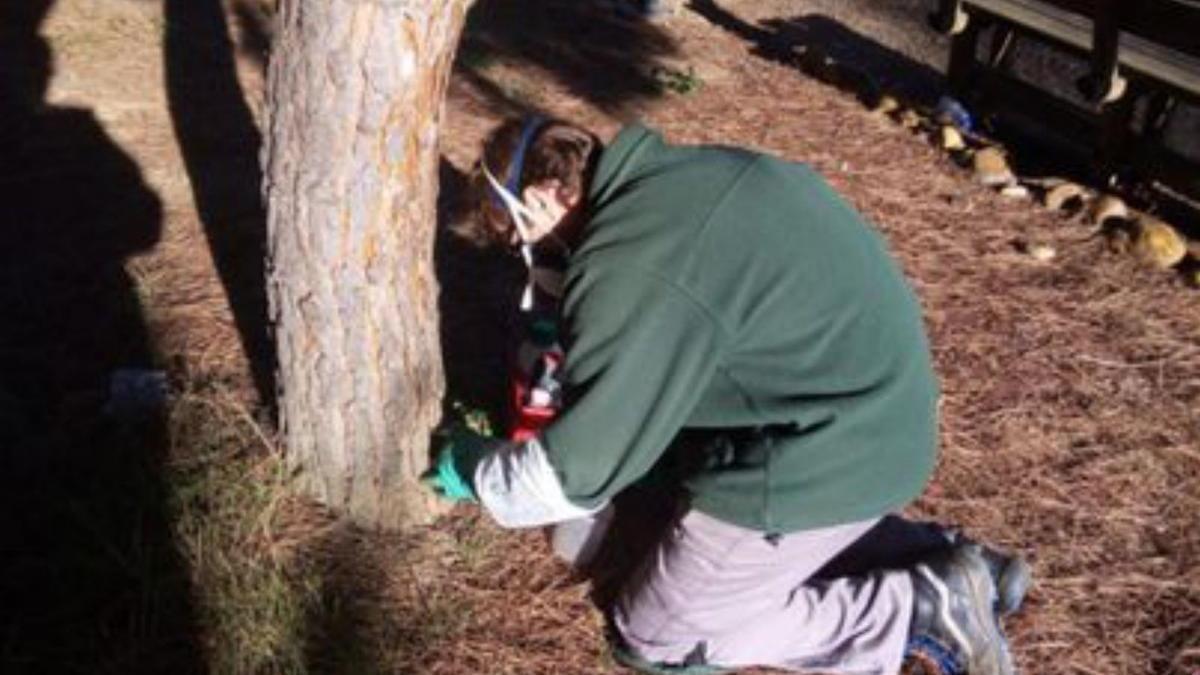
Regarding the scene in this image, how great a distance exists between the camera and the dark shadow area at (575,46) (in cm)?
638

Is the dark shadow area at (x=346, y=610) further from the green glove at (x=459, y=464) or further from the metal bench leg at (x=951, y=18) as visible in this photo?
the metal bench leg at (x=951, y=18)

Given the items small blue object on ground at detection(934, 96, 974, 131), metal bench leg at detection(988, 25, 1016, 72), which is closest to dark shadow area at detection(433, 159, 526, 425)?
small blue object on ground at detection(934, 96, 974, 131)

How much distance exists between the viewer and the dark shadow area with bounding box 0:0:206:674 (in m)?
2.62

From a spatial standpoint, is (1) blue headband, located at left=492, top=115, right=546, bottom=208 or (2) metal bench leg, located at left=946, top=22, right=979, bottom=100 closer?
(1) blue headband, located at left=492, top=115, right=546, bottom=208

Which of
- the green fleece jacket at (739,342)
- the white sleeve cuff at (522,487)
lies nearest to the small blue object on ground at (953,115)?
the green fleece jacket at (739,342)

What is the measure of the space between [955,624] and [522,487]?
1170 millimetres

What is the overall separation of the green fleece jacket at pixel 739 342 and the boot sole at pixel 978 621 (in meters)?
0.42

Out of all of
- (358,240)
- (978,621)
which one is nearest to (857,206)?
(978,621)

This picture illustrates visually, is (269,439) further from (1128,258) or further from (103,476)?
(1128,258)

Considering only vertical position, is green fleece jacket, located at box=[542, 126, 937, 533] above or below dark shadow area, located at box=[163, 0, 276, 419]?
above

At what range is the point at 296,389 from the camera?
2801mm

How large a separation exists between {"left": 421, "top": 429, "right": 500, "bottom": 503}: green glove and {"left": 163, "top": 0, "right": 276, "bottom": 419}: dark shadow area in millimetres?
565

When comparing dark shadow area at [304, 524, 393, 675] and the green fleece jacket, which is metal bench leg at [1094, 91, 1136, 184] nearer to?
the green fleece jacket

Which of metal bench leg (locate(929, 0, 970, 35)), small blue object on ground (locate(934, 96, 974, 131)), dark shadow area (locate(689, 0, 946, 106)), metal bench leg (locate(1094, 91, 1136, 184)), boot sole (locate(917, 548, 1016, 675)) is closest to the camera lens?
boot sole (locate(917, 548, 1016, 675))
